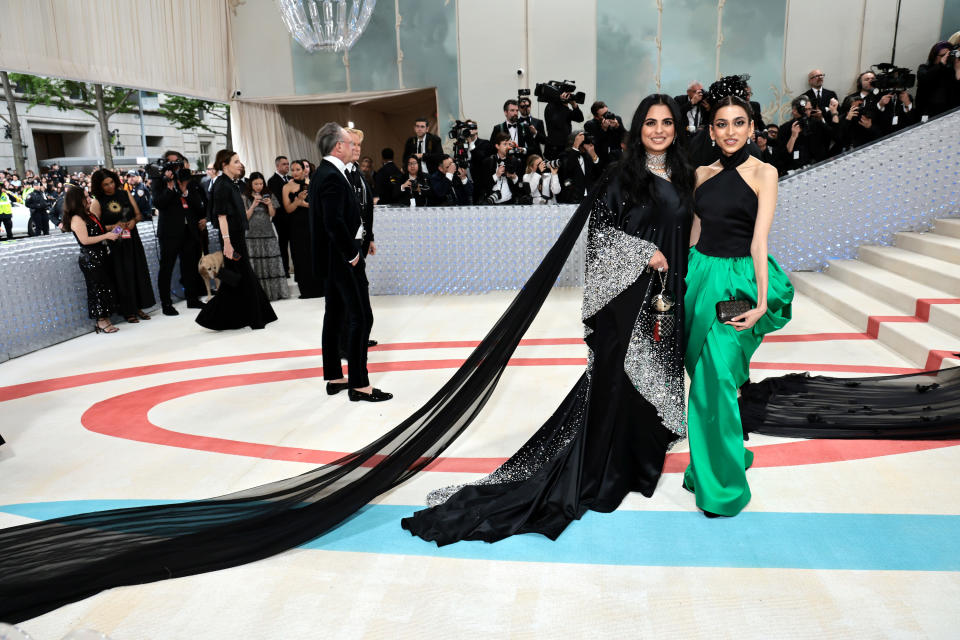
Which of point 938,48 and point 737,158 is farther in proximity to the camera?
point 938,48

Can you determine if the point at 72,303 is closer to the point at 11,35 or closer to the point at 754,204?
the point at 11,35

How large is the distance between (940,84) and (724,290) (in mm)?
6624

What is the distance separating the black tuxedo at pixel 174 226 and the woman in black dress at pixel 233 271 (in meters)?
0.94

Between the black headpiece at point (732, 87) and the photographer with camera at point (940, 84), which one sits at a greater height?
the photographer with camera at point (940, 84)

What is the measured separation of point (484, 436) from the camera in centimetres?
350

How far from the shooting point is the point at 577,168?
741 centimetres

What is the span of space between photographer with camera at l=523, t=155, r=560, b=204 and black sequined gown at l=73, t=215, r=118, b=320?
4227 mm

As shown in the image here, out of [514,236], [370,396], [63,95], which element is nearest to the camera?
[370,396]

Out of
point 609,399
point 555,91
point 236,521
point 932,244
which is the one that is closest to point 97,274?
point 236,521

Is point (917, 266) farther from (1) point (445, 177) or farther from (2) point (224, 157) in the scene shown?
(2) point (224, 157)

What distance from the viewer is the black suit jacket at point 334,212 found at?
12.6 feet

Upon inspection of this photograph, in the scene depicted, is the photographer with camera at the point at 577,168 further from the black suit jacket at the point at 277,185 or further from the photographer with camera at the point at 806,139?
the black suit jacket at the point at 277,185

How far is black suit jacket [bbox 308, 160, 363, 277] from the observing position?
12.6 feet

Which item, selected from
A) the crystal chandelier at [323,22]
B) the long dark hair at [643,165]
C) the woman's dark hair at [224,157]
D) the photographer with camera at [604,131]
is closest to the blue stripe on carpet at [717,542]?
the long dark hair at [643,165]
